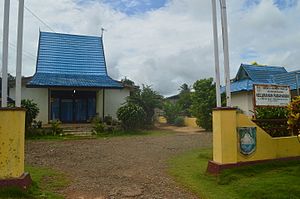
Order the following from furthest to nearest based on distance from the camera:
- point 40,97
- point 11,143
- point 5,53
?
point 40,97 → point 5,53 → point 11,143

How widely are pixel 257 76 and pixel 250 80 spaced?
0.98 metres

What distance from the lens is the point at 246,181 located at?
5961 mm

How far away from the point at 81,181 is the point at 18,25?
139 inches

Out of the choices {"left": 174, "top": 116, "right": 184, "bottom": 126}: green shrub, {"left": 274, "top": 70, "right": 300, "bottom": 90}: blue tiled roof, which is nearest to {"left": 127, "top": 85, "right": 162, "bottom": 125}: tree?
{"left": 174, "top": 116, "right": 184, "bottom": 126}: green shrub

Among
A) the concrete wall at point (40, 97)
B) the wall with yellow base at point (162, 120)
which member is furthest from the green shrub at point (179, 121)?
the concrete wall at point (40, 97)

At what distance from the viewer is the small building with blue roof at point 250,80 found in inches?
821

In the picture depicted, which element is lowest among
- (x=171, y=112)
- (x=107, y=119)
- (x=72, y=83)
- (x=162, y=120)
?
(x=162, y=120)

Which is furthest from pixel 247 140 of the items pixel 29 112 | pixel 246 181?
pixel 29 112

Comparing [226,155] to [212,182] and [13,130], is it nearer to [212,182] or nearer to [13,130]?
[212,182]

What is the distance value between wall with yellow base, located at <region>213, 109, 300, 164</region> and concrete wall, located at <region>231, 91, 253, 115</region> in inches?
539

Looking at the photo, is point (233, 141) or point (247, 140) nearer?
point (233, 141)

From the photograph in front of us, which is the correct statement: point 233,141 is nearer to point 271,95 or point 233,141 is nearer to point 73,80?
point 271,95

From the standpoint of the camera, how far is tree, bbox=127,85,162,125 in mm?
23344

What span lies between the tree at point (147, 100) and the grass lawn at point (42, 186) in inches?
612
